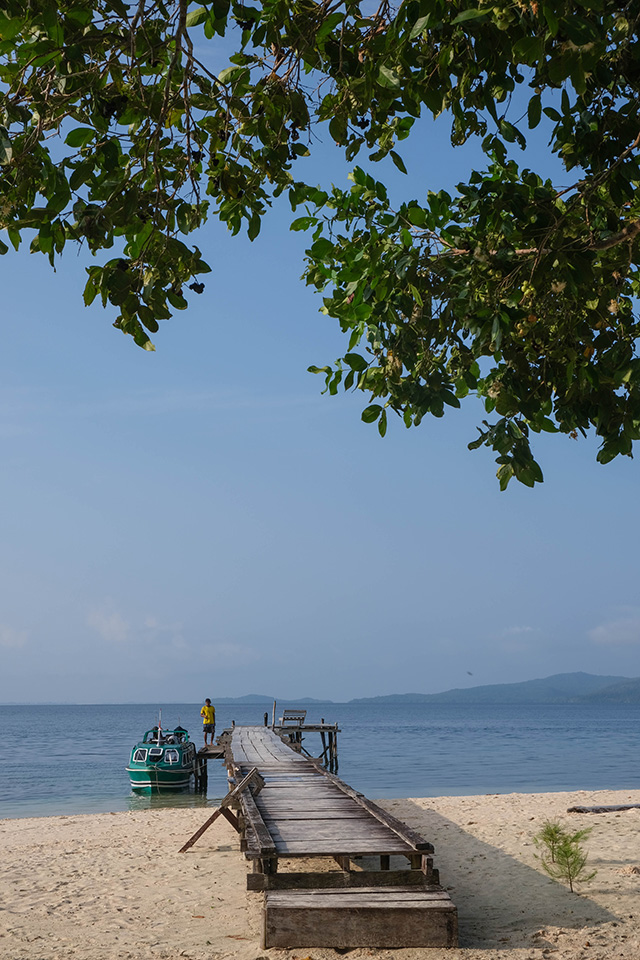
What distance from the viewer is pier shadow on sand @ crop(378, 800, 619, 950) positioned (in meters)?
7.32

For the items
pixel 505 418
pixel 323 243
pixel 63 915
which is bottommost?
pixel 63 915

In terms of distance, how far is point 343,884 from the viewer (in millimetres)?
6855

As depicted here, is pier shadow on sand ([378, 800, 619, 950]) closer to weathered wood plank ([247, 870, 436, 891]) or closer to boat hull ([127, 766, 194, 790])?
weathered wood plank ([247, 870, 436, 891])

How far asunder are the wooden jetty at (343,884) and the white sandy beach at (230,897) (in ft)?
0.65

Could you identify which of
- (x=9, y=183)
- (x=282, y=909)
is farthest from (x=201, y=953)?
(x=9, y=183)

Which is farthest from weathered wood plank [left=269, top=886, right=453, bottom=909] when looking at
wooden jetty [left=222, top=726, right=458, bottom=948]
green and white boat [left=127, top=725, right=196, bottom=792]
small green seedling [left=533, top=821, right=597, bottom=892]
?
green and white boat [left=127, top=725, right=196, bottom=792]

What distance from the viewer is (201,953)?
704 cm

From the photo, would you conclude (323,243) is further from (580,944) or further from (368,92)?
(580,944)

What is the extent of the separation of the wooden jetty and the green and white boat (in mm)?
19335

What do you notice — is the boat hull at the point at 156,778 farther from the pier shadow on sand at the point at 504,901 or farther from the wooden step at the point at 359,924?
the wooden step at the point at 359,924

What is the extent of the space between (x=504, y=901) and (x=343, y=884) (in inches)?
114

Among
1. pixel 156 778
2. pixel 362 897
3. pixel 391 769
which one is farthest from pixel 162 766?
pixel 362 897

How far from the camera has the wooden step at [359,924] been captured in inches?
241

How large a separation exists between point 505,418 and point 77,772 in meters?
42.8
